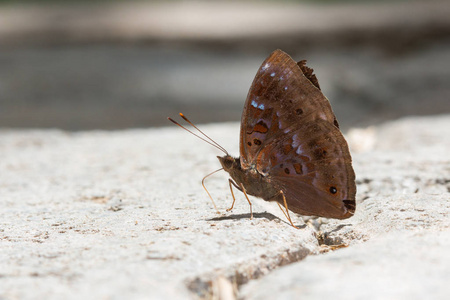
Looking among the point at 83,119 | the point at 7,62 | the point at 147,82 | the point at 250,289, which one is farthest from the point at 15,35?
the point at 250,289

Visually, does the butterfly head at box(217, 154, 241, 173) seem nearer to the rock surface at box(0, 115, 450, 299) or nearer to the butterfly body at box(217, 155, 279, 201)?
the butterfly body at box(217, 155, 279, 201)

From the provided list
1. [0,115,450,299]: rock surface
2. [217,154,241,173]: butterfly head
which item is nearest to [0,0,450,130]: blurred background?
[0,115,450,299]: rock surface

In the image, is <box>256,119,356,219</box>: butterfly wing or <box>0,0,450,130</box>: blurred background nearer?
<box>256,119,356,219</box>: butterfly wing

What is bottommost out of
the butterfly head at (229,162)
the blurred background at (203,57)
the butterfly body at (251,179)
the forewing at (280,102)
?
the butterfly body at (251,179)

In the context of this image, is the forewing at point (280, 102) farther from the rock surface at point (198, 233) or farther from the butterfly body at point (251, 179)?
the rock surface at point (198, 233)

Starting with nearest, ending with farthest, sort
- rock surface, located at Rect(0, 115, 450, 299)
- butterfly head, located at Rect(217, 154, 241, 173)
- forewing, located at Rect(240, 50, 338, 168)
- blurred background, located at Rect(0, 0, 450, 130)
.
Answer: rock surface, located at Rect(0, 115, 450, 299)
forewing, located at Rect(240, 50, 338, 168)
butterfly head, located at Rect(217, 154, 241, 173)
blurred background, located at Rect(0, 0, 450, 130)

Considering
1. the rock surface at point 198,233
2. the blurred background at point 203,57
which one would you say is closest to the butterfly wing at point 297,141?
the rock surface at point 198,233

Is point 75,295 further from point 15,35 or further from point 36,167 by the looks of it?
point 15,35
